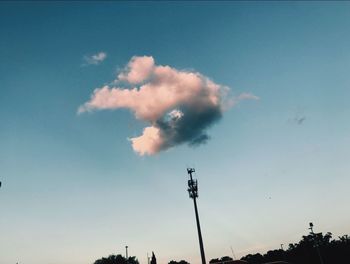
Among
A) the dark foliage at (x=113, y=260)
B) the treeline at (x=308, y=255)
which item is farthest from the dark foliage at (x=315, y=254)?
the dark foliage at (x=113, y=260)

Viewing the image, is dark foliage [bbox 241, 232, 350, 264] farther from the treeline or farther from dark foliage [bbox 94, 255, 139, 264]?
dark foliage [bbox 94, 255, 139, 264]

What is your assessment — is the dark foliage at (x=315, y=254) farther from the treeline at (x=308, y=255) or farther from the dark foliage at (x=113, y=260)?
the dark foliage at (x=113, y=260)

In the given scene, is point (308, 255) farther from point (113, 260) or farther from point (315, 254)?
point (113, 260)

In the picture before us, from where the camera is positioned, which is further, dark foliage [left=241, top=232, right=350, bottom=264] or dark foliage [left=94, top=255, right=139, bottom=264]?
dark foliage [left=94, top=255, right=139, bottom=264]

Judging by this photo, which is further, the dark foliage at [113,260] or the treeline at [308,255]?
the dark foliage at [113,260]

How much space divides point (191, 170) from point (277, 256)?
10855 centimetres

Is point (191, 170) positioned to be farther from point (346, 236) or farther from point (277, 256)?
point (346, 236)

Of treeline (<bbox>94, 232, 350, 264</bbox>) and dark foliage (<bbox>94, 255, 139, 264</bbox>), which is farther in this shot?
dark foliage (<bbox>94, 255, 139, 264</bbox>)

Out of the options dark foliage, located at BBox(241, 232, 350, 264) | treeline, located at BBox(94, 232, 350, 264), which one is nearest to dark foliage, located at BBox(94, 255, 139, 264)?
treeline, located at BBox(94, 232, 350, 264)

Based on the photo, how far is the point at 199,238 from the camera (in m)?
28.4

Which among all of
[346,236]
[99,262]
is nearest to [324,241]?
[346,236]

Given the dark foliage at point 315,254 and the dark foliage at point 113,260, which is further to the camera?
the dark foliage at point 113,260

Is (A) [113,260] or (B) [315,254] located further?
(A) [113,260]

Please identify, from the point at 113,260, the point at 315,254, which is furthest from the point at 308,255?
the point at 113,260
